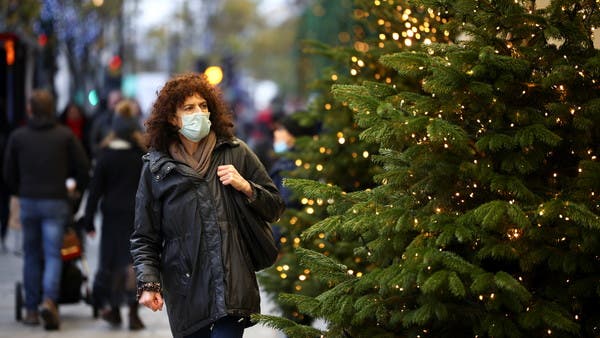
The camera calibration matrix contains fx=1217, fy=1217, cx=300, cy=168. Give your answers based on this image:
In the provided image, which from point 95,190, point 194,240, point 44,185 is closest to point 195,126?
point 194,240

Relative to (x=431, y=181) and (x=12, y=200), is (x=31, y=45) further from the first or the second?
(x=431, y=181)

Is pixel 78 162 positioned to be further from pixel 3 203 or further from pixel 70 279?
pixel 3 203

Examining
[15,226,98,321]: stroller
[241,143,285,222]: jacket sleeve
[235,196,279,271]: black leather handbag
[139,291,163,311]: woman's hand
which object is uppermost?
[241,143,285,222]: jacket sleeve

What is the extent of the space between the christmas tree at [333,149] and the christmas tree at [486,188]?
6.40 ft

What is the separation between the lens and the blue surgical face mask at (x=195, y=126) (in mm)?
5887

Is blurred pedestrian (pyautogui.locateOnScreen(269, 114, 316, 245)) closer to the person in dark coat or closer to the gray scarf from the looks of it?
the person in dark coat

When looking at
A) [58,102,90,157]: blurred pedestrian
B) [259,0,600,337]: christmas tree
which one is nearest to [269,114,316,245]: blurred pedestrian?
[259,0,600,337]: christmas tree

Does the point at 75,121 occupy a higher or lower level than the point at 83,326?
higher

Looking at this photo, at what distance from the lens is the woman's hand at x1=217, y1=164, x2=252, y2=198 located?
5.73 metres

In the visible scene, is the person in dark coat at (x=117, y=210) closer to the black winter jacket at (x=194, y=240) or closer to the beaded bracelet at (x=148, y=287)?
the black winter jacket at (x=194, y=240)

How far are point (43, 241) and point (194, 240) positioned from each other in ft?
16.9

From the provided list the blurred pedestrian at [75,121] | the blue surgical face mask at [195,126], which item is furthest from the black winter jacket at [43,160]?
the blurred pedestrian at [75,121]

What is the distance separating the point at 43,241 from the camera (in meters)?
10.6

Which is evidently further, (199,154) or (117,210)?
(117,210)
